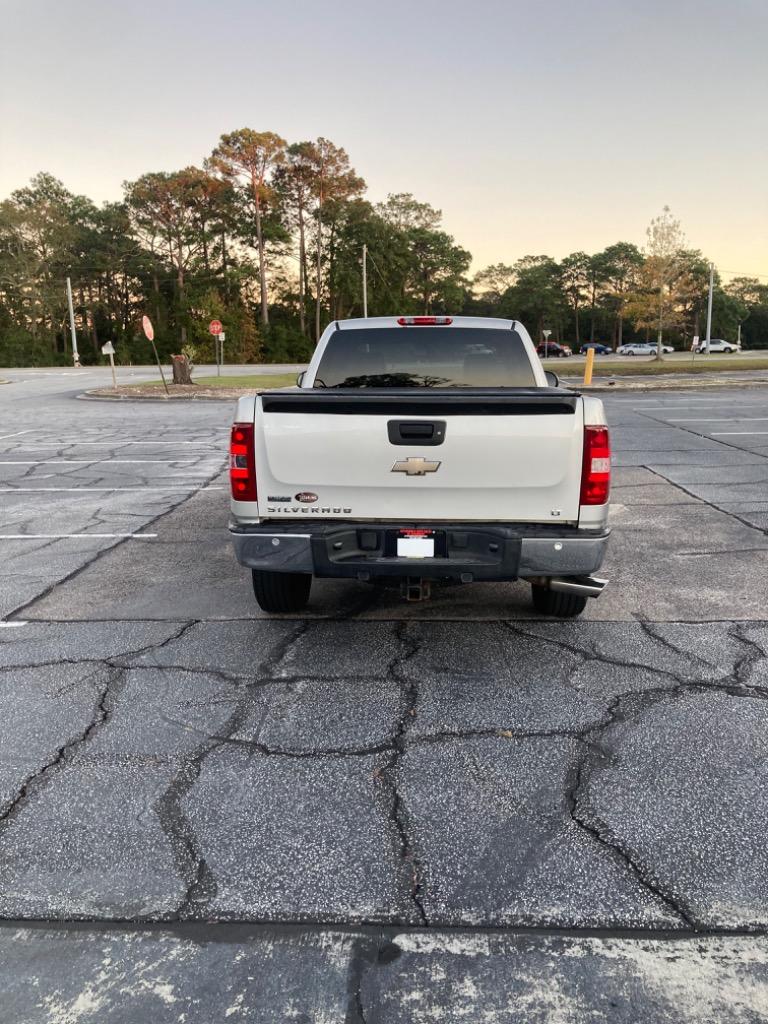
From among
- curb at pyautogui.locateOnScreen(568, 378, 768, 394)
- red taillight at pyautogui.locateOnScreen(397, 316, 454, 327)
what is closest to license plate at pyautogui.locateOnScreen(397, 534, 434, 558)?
red taillight at pyautogui.locateOnScreen(397, 316, 454, 327)

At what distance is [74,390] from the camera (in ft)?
99.9

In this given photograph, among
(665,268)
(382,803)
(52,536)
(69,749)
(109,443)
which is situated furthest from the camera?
(665,268)

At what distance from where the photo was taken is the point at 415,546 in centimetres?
397

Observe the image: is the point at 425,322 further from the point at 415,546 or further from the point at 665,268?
the point at 665,268

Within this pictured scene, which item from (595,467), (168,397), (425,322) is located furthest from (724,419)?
(168,397)

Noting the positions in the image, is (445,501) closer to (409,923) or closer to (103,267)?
(409,923)

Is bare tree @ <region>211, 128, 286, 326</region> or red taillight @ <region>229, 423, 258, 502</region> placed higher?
bare tree @ <region>211, 128, 286, 326</region>

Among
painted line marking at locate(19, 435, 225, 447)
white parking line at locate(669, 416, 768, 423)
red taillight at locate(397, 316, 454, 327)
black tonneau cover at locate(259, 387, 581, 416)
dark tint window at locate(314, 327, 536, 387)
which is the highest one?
red taillight at locate(397, 316, 454, 327)

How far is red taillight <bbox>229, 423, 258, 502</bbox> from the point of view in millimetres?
4016

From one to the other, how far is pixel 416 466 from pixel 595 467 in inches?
36.7

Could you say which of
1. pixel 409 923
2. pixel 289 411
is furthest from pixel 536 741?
pixel 289 411

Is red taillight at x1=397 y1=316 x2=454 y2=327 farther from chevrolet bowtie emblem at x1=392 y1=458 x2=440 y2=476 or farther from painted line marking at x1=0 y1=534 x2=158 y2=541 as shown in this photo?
painted line marking at x1=0 y1=534 x2=158 y2=541

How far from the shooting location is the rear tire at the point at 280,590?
4730 mm

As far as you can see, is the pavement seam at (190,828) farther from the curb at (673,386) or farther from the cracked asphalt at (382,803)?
the curb at (673,386)
